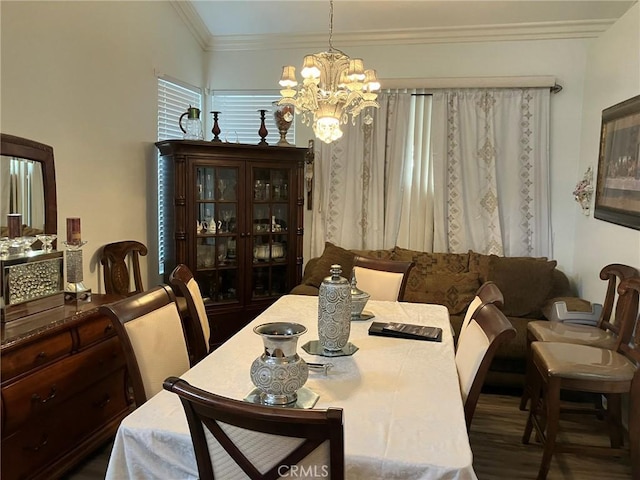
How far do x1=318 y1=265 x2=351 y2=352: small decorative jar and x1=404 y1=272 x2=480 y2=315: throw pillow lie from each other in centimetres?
199

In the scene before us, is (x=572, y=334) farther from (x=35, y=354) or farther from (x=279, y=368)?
(x=35, y=354)

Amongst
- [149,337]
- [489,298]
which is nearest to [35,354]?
[149,337]

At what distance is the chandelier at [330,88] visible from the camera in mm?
2461

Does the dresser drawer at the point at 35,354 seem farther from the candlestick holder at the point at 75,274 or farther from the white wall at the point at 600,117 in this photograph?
the white wall at the point at 600,117

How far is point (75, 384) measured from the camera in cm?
236

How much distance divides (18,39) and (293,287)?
2645 millimetres

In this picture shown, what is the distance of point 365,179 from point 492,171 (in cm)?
106

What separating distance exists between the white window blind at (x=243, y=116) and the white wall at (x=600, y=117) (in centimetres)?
247

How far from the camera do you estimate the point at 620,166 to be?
3133 mm

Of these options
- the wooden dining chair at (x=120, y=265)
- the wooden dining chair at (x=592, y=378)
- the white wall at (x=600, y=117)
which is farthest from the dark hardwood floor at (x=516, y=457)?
the wooden dining chair at (x=120, y=265)

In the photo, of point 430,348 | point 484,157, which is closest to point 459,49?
point 484,157

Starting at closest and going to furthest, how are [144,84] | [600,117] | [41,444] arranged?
[41,444] < [600,117] < [144,84]

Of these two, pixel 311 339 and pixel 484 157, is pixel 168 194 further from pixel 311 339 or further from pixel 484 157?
pixel 484 157

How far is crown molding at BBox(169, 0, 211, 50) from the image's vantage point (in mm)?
4012
